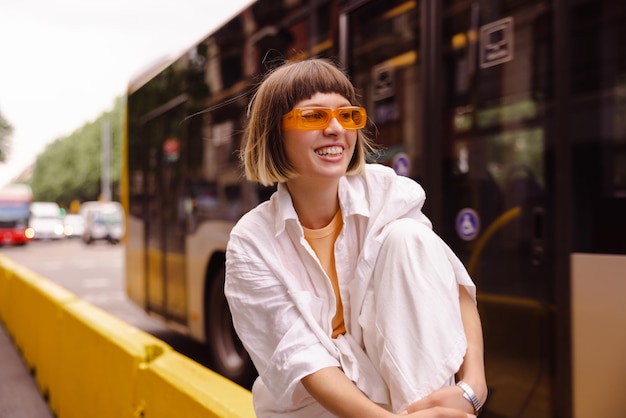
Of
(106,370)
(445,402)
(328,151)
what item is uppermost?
(328,151)

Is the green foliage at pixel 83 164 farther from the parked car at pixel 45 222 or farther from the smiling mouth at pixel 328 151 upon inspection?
the smiling mouth at pixel 328 151

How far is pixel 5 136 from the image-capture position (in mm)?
58594

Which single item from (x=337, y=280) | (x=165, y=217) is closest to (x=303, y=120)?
(x=337, y=280)

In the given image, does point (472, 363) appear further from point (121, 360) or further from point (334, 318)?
point (121, 360)

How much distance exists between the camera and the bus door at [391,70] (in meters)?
4.16

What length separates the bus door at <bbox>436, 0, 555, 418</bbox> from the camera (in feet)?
11.2

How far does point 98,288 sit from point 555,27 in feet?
46.1

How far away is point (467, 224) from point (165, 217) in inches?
182

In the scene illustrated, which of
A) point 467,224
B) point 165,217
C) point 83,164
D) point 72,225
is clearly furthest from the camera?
point 83,164

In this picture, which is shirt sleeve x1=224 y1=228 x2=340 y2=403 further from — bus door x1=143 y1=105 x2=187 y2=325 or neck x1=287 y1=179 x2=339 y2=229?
bus door x1=143 y1=105 x2=187 y2=325

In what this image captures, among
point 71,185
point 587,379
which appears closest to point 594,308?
point 587,379

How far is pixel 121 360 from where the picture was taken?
3.19 meters

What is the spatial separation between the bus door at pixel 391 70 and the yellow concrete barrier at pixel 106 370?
6.01 feet

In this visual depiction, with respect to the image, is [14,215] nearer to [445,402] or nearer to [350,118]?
[350,118]
